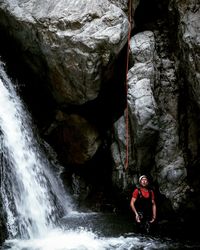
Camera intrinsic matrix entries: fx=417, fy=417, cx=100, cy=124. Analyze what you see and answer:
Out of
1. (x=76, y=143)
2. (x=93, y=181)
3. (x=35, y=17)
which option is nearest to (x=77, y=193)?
(x=93, y=181)

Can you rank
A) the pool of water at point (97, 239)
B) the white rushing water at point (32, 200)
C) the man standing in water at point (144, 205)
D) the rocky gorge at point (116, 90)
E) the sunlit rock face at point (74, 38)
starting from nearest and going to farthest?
the pool of water at point (97, 239) < the white rushing water at point (32, 200) < the man standing in water at point (144, 205) < the rocky gorge at point (116, 90) < the sunlit rock face at point (74, 38)

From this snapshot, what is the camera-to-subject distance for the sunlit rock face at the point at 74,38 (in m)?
11.3

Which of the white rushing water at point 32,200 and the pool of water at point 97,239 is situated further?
the white rushing water at point 32,200

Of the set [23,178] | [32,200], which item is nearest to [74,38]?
[23,178]

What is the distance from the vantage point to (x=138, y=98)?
1106 cm

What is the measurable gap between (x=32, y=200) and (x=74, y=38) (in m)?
4.47

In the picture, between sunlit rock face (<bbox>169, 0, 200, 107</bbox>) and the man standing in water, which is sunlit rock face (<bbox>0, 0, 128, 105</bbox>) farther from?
the man standing in water

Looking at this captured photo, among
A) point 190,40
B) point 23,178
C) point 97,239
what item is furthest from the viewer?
point 23,178

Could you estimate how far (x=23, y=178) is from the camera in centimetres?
A: 1099

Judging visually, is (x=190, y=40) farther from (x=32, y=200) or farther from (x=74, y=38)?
(x=32, y=200)

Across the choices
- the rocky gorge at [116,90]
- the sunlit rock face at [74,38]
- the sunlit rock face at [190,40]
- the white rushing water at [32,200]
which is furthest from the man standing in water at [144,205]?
the sunlit rock face at [74,38]

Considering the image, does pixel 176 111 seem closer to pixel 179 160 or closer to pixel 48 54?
pixel 179 160

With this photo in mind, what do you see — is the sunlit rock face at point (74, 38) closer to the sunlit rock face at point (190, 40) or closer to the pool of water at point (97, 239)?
the sunlit rock face at point (190, 40)

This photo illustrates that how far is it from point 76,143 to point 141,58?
3326mm
